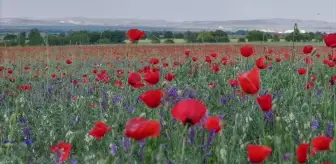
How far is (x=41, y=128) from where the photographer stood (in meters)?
4.10

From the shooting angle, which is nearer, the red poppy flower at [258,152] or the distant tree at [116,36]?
the red poppy flower at [258,152]

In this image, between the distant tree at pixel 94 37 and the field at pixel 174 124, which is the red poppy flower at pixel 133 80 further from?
the distant tree at pixel 94 37

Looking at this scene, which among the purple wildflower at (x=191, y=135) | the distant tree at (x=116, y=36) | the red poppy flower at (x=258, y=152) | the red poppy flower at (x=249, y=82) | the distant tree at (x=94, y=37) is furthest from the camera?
the distant tree at (x=94, y=37)

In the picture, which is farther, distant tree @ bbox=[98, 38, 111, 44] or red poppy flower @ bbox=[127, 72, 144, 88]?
distant tree @ bbox=[98, 38, 111, 44]

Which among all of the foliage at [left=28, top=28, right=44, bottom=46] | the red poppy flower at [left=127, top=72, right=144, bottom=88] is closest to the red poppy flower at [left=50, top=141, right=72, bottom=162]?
the red poppy flower at [left=127, top=72, right=144, bottom=88]

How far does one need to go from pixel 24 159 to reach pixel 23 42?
16.2 m

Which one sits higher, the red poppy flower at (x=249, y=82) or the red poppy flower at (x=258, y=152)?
the red poppy flower at (x=249, y=82)

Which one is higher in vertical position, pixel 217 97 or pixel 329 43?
pixel 329 43

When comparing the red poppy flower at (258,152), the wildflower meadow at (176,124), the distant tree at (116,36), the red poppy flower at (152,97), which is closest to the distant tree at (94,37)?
the distant tree at (116,36)

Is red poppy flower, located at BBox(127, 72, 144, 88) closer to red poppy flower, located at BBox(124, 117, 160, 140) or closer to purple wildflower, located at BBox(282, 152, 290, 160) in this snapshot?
purple wildflower, located at BBox(282, 152, 290, 160)

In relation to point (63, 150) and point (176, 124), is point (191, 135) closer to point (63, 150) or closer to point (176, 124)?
point (176, 124)

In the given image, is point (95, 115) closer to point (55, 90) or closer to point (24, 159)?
point (24, 159)

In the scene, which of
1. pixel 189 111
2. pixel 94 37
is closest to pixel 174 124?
pixel 189 111

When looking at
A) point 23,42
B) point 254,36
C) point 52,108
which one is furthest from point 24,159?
point 23,42
